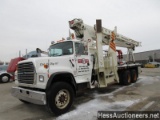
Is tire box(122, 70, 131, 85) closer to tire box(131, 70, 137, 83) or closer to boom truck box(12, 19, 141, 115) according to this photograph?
tire box(131, 70, 137, 83)

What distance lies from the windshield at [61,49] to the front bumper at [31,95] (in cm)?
188

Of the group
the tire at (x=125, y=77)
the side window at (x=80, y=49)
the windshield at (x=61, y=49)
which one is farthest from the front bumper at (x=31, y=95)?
the tire at (x=125, y=77)

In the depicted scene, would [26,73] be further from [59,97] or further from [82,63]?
[82,63]

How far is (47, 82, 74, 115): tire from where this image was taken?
4.36m

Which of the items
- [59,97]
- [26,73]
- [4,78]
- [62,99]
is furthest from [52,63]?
[4,78]

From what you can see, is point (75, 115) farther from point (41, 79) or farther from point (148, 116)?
point (148, 116)

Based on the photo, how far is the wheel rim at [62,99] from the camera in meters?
4.60

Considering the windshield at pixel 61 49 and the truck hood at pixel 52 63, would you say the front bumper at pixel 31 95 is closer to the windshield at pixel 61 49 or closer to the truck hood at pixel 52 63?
the truck hood at pixel 52 63

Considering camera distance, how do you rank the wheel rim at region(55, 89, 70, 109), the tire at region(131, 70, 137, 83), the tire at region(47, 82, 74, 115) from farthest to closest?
the tire at region(131, 70, 137, 83)
the wheel rim at region(55, 89, 70, 109)
the tire at region(47, 82, 74, 115)

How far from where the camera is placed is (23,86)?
516cm

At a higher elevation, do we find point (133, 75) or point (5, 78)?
point (133, 75)

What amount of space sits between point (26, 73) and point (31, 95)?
0.76 meters

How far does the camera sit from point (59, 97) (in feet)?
15.3

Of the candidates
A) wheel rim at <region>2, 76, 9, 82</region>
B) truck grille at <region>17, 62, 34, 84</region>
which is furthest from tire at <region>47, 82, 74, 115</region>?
wheel rim at <region>2, 76, 9, 82</region>
